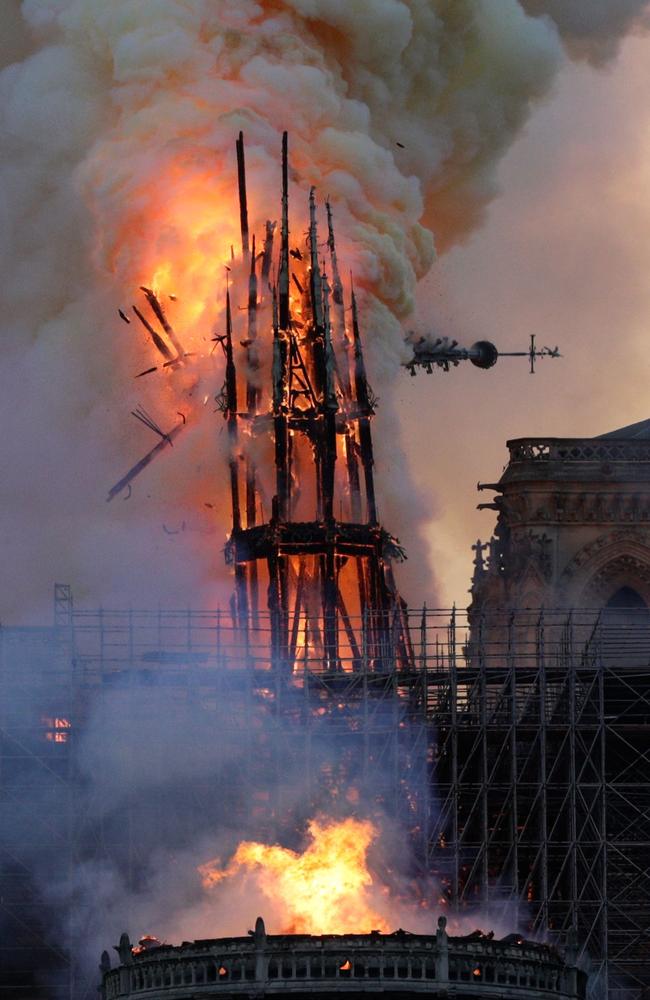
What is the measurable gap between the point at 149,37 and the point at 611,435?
62.6 ft

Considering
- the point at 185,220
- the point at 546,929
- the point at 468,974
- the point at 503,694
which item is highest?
the point at 185,220

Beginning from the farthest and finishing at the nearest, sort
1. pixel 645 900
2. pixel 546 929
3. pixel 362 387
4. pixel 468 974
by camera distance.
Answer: pixel 362 387 < pixel 645 900 < pixel 546 929 < pixel 468 974

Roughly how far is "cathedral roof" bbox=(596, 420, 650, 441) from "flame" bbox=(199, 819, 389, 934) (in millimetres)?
25860

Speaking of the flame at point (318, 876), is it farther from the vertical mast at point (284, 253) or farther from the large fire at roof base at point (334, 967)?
the vertical mast at point (284, 253)

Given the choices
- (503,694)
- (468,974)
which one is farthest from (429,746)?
(468,974)

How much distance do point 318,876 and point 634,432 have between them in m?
33.8

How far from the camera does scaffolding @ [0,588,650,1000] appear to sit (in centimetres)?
9738

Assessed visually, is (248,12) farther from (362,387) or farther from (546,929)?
(546,929)

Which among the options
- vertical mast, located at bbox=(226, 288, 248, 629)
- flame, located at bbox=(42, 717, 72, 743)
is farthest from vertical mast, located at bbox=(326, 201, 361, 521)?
flame, located at bbox=(42, 717, 72, 743)

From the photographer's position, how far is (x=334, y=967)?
79875 mm

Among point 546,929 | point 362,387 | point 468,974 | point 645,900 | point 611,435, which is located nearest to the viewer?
point 468,974

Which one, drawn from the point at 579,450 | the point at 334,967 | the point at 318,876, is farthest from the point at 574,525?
the point at 334,967

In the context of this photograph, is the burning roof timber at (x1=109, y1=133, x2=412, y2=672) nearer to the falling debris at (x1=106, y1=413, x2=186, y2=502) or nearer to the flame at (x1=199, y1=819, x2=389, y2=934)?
the falling debris at (x1=106, y1=413, x2=186, y2=502)

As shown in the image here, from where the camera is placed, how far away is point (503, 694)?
100375 mm
